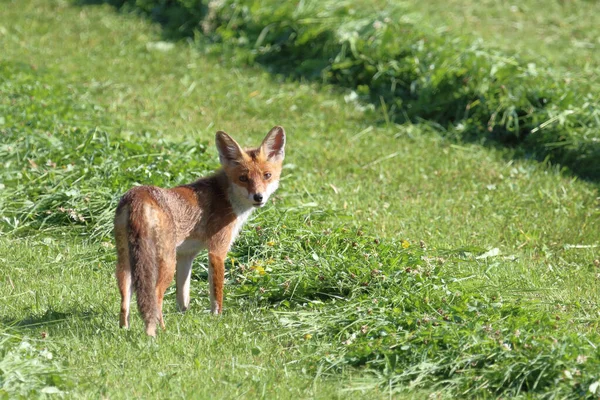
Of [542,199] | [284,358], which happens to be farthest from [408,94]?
[284,358]

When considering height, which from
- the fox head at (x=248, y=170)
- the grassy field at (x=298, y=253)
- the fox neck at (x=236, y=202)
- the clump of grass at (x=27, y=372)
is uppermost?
the fox head at (x=248, y=170)

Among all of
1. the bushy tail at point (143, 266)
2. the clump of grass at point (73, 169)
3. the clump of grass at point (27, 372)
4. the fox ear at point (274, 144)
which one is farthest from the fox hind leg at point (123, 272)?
the clump of grass at point (73, 169)

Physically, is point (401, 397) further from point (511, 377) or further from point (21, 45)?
point (21, 45)

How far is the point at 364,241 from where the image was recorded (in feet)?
25.5

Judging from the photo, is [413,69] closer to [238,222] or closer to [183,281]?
[238,222]

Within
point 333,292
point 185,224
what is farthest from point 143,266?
point 333,292

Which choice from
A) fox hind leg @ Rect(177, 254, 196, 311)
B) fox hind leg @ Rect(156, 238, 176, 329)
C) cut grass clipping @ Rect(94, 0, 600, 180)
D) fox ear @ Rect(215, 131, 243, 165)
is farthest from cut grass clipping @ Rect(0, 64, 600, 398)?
cut grass clipping @ Rect(94, 0, 600, 180)

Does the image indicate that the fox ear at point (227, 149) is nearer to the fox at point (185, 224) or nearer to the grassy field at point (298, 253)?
the fox at point (185, 224)

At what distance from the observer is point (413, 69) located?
42.7ft

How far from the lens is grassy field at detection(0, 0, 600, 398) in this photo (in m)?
5.71

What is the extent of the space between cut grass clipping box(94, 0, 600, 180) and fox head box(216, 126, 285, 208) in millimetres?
5246

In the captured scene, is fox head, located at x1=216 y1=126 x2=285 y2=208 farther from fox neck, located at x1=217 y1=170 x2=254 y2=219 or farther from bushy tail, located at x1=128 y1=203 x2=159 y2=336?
bushy tail, located at x1=128 y1=203 x2=159 y2=336

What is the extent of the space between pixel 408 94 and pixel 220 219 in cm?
657

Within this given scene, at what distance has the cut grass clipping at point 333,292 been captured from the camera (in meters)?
5.62
